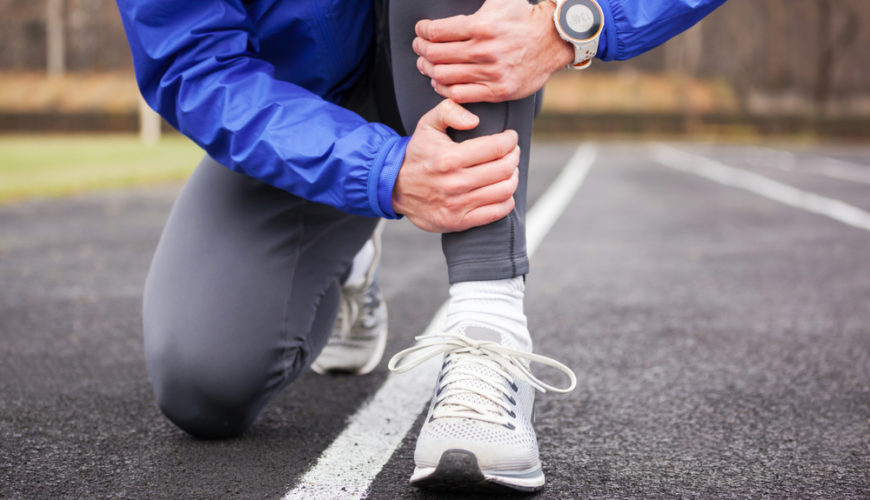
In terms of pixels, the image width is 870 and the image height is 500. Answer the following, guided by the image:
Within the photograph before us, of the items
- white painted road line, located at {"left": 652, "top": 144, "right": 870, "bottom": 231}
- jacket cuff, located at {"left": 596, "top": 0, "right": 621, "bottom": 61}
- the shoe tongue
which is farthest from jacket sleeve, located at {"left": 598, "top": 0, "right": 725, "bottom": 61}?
white painted road line, located at {"left": 652, "top": 144, "right": 870, "bottom": 231}

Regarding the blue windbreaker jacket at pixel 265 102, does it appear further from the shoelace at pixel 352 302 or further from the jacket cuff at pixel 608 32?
the shoelace at pixel 352 302

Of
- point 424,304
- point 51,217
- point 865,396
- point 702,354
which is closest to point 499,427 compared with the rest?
point 865,396

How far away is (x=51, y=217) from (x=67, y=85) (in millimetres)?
30603

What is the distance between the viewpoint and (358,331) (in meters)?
2.23

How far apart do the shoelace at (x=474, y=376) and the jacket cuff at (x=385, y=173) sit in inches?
10.2

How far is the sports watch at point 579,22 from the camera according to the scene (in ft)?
4.77

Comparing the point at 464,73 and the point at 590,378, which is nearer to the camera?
the point at 464,73

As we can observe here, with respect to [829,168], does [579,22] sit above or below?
above

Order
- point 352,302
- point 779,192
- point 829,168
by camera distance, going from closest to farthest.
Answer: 1. point 352,302
2. point 779,192
3. point 829,168

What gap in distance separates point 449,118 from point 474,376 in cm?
43

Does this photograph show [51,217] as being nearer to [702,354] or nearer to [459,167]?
[702,354]

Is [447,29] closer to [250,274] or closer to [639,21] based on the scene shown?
[639,21]

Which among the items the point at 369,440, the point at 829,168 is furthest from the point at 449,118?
the point at 829,168

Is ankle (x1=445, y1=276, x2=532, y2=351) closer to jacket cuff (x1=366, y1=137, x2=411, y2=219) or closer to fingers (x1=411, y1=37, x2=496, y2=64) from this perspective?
jacket cuff (x1=366, y1=137, x2=411, y2=219)
